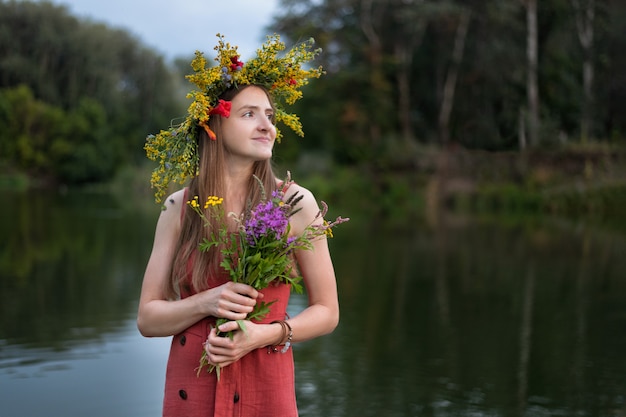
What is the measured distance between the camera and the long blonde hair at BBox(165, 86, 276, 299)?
215cm

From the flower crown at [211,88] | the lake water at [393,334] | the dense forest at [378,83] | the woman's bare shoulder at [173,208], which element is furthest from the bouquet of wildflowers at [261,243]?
the dense forest at [378,83]

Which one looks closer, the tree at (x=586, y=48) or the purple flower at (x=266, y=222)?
the purple flower at (x=266, y=222)

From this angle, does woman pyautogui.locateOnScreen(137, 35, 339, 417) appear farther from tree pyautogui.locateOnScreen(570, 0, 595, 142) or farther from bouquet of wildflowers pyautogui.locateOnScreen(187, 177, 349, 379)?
tree pyautogui.locateOnScreen(570, 0, 595, 142)

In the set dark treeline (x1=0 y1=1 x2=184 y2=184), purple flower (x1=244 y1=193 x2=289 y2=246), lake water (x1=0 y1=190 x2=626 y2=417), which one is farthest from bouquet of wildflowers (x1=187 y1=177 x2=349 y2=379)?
dark treeline (x1=0 y1=1 x2=184 y2=184)

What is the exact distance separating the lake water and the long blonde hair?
9.23 ft

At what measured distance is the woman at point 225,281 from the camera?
6.94ft

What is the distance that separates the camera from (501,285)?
9891mm

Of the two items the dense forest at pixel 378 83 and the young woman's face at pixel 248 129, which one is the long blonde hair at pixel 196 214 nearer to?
the young woman's face at pixel 248 129

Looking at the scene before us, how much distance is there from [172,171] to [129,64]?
155ft

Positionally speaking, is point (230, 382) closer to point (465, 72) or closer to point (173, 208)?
point (173, 208)

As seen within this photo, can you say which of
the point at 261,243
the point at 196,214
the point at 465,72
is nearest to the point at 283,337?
the point at 261,243

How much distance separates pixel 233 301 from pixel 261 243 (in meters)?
0.16

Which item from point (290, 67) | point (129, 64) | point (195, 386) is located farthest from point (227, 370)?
point (129, 64)

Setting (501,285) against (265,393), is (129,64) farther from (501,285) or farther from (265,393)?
(265,393)
